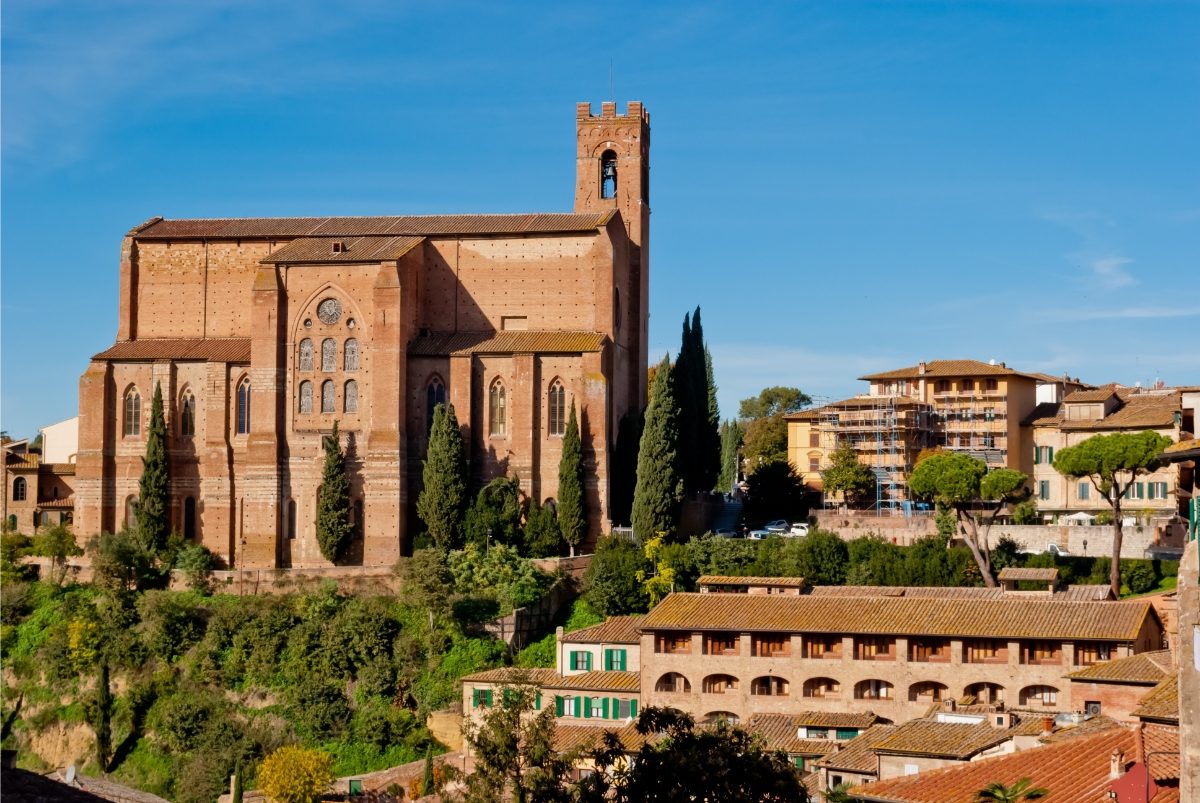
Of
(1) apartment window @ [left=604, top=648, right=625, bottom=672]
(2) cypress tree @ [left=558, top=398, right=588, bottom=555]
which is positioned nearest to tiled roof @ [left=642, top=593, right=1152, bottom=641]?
(1) apartment window @ [left=604, top=648, right=625, bottom=672]

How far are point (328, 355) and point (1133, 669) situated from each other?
30.0 meters

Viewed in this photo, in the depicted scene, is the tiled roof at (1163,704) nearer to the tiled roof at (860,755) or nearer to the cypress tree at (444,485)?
the tiled roof at (860,755)

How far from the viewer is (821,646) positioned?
4200cm

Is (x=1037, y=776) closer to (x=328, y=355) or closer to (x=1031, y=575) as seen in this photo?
(x=1031, y=575)

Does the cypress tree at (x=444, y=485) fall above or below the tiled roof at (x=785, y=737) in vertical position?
above

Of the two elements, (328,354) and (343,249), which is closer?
(328,354)

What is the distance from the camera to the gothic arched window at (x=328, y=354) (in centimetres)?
5509

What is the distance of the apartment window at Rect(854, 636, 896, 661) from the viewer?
41344 millimetres

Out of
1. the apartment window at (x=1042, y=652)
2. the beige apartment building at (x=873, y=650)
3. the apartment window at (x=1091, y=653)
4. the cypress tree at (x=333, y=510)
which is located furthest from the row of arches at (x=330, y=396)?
the apartment window at (x=1091, y=653)

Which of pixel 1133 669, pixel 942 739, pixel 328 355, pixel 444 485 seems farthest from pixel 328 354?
pixel 1133 669

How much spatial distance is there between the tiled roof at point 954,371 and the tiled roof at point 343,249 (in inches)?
779

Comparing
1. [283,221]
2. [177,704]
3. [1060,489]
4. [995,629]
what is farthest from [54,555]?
[1060,489]

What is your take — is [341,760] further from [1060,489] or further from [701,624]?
[1060,489]

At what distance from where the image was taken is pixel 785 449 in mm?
71938
